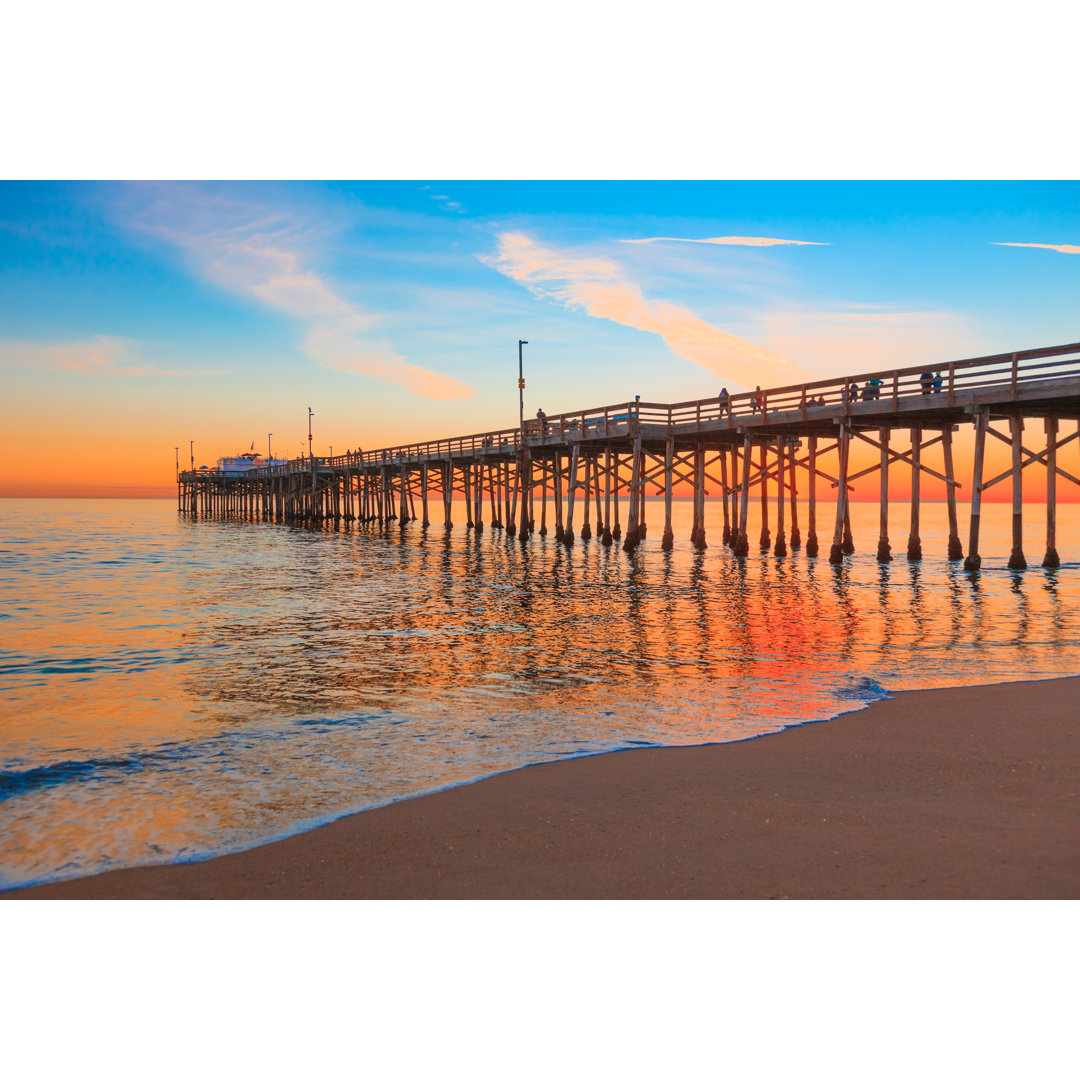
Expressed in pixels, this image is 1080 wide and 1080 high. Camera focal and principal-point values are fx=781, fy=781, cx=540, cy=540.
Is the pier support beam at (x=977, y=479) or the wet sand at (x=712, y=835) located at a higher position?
the pier support beam at (x=977, y=479)

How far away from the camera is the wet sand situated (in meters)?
3.90

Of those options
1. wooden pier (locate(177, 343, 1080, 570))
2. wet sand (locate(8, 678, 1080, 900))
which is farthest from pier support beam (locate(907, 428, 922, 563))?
wet sand (locate(8, 678, 1080, 900))

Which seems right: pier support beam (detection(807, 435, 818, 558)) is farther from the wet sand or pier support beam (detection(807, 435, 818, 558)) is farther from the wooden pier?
the wet sand

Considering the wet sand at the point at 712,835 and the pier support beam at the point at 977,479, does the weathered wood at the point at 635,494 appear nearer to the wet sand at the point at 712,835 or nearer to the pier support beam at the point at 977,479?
the pier support beam at the point at 977,479

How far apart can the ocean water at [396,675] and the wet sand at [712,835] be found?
48cm

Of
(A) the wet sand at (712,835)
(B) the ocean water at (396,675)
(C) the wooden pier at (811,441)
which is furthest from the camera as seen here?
(C) the wooden pier at (811,441)

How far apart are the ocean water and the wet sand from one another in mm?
479

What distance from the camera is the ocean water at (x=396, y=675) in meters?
5.50

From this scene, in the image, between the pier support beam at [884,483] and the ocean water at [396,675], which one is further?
the pier support beam at [884,483]

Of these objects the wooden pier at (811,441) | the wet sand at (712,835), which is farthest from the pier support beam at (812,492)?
the wet sand at (712,835)

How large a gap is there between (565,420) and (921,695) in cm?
2821

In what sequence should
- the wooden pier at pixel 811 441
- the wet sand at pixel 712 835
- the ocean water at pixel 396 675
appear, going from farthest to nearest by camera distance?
the wooden pier at pixel 811 441, the ocean water at pixel 396 675, the wet sand at pixel 712 835

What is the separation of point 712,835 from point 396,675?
6.01m

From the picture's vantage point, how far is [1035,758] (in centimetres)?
570
